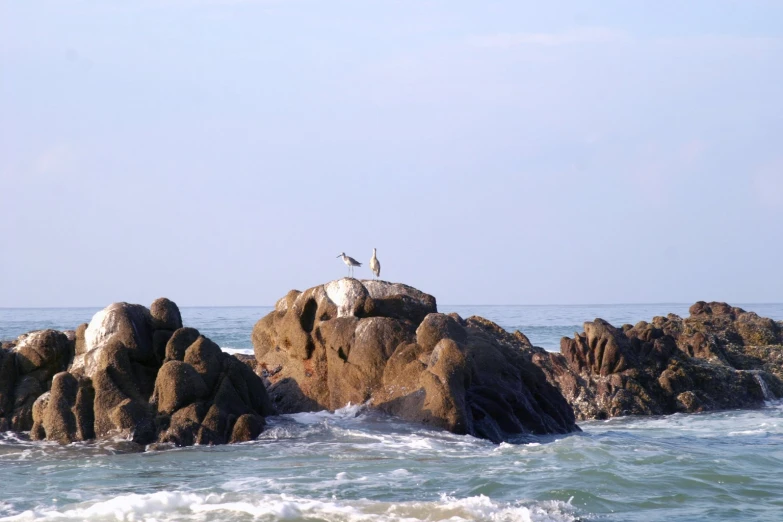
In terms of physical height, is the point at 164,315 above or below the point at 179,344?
above

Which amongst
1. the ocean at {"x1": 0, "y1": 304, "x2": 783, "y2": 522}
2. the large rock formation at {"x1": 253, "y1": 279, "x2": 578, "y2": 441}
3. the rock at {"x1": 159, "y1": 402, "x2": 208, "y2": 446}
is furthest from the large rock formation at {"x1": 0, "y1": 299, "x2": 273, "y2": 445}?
the large rock formation at {"x1": 253, "y1": 279, "x2": 578, "y2": 441}

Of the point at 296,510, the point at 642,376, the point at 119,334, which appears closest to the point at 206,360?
the point at 119,334

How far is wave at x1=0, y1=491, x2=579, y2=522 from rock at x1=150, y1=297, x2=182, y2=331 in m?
5.62

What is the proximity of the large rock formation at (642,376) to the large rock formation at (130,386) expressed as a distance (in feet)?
29.2

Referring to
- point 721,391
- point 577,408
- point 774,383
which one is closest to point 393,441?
point 577,408

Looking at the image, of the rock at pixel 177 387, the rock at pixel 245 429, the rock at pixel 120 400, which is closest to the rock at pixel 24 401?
the rock at pixel 120 400

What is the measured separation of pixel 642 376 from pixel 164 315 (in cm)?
1164

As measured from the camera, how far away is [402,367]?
16.0 metres

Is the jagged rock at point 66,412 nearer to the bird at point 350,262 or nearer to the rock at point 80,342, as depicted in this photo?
the rock at point 80,342

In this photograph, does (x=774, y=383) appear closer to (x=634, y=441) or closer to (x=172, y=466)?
(x=634, y=441)

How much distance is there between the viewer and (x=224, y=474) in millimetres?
12430

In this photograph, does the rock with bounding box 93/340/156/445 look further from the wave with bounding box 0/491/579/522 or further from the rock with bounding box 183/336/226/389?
the wave with bounding box 0/491/579/522

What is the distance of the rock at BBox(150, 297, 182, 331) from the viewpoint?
16.5m

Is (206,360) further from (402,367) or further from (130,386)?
(402,367)
